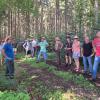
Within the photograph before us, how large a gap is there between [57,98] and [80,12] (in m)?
21.8

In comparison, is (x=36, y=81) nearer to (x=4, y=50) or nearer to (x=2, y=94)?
(x=4, y=50)

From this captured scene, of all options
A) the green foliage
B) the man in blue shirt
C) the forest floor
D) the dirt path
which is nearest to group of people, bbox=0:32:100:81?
the man in blue shirt

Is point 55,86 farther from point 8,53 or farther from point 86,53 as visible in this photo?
point 86,53

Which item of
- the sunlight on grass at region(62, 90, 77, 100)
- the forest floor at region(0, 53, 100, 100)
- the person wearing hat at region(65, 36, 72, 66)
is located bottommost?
the sunlight on grass at region(62, 90, 77, 100)

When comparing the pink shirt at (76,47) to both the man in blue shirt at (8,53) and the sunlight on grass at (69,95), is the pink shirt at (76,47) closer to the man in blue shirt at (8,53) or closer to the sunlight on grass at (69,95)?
the man in blue shirt at (8,53)

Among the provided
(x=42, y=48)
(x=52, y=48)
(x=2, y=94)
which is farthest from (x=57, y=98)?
(x=52, y=48)

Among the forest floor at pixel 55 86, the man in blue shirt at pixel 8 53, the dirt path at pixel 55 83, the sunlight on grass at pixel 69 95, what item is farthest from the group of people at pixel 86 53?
the man in blue shirt at pixel 8 53

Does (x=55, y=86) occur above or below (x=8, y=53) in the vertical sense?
Result: below

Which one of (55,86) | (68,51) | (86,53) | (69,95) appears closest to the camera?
(69,95)

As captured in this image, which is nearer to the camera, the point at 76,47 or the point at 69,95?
the point at 69,95

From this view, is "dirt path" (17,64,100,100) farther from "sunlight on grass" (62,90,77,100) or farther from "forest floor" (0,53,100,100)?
"sunlight on grass" (62,90,77,100)

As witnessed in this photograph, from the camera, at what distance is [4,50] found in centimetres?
1341

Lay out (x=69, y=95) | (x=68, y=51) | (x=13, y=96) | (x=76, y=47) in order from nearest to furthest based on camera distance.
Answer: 1. (x=13, y=96)
2. (x=69, y=95)
3. (x=76, y=47)
4. (x=68, y=51)

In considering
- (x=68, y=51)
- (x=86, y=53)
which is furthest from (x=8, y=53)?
(x=68, y=51)
